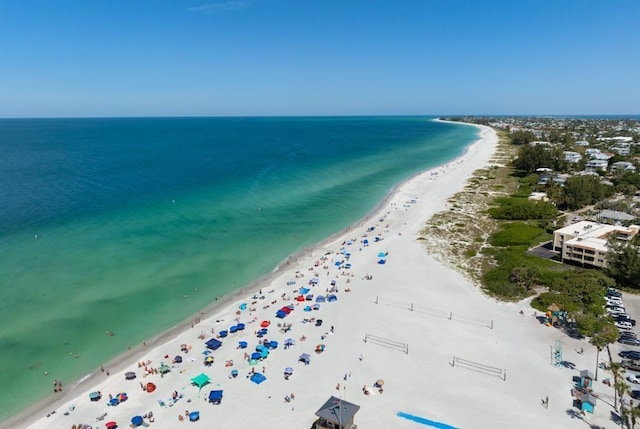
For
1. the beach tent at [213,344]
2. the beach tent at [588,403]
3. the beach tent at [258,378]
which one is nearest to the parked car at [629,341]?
the beach tent at [588,403]

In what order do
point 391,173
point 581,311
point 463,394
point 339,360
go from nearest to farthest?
point 463,394 < point 339,360 < point 581,311 < point 391,173

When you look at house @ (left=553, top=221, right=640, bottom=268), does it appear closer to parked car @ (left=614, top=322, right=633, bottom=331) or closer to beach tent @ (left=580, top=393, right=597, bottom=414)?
parked car @ (left=614, top=322, right=633, bottom=331)

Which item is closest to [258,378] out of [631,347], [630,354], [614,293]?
[630,354]

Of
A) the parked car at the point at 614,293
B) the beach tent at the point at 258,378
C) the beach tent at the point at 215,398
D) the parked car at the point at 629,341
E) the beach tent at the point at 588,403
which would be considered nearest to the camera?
the beach tent at the point at 588,403

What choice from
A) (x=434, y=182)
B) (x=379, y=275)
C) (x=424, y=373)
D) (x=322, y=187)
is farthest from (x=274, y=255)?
(x=434, y=182)

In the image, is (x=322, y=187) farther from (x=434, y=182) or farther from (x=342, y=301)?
(x=342, y=301)

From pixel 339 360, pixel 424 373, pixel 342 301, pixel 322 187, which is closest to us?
pixel 424 373

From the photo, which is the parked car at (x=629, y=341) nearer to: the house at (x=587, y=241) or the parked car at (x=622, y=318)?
the parked car at (x=622, y=318)

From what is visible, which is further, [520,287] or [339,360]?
[520,287]
